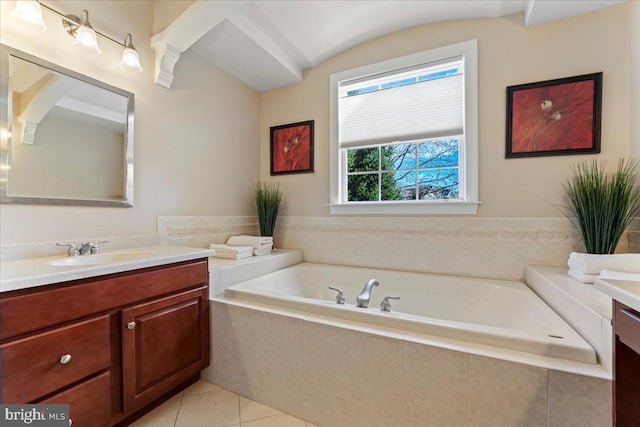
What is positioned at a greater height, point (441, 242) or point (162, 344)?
point (441, 242)

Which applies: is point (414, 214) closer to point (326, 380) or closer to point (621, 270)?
point (621, 270)

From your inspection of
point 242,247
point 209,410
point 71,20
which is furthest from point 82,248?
point 71,20

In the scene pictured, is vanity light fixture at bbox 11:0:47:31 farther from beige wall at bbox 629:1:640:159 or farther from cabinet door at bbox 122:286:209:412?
beige wall at bbox 629:1:640:159

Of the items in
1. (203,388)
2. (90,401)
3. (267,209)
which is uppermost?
(267,209)

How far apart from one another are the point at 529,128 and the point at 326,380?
6.80 ft

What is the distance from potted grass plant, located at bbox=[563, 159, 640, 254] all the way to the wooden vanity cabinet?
1.25m

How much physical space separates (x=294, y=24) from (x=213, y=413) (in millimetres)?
2681

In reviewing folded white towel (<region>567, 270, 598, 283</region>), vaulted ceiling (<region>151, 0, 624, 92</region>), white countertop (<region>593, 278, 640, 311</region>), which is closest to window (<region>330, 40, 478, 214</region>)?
vaulted ceiling (<region>151, 0, 624, 92</region>)

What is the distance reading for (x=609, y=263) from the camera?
138cm

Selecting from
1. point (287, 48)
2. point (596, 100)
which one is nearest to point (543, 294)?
point (596, 100)

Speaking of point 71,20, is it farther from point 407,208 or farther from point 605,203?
point 605,203

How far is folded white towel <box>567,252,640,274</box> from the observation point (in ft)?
4.43

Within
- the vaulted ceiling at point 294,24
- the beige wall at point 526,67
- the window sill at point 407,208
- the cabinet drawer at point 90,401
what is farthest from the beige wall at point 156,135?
the beige wall at point 526,67

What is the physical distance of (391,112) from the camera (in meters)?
2.30
